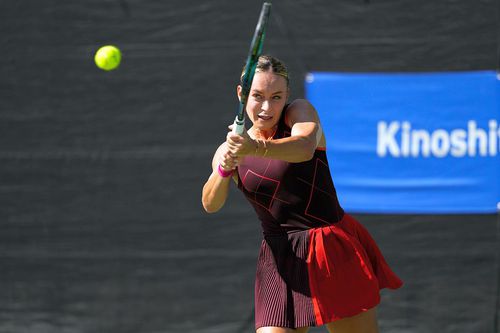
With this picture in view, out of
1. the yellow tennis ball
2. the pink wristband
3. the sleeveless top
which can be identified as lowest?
the sleeveless top

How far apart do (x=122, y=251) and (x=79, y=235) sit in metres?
0.29

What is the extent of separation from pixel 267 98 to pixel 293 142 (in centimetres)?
29

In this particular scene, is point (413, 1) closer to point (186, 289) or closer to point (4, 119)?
point (186, 289)

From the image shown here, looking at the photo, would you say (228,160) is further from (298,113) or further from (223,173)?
(298,113)

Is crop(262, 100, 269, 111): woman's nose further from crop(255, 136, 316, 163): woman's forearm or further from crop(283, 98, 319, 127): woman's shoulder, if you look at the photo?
crop(255, 136, 316, 163): woman's forearm

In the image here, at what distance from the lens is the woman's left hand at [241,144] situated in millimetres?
2348

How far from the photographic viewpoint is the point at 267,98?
2740 mm


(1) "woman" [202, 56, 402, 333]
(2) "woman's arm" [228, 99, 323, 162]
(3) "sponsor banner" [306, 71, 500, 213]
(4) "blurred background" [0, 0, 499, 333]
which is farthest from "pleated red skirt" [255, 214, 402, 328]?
(4) "blurred background" [0, 0, 499, 333]

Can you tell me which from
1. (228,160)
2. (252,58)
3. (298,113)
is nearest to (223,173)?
(228,160)

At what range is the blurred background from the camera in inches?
184

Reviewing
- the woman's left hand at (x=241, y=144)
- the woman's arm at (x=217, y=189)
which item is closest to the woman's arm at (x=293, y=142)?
the woman's left hand at (x=241, y=144)

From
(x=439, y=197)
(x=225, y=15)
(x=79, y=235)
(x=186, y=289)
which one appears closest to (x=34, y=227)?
(x=79, y=235)

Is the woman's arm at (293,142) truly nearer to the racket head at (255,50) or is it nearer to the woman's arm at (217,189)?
the racket head at (255,50)

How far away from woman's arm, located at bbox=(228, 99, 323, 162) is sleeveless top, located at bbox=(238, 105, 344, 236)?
8 cm
